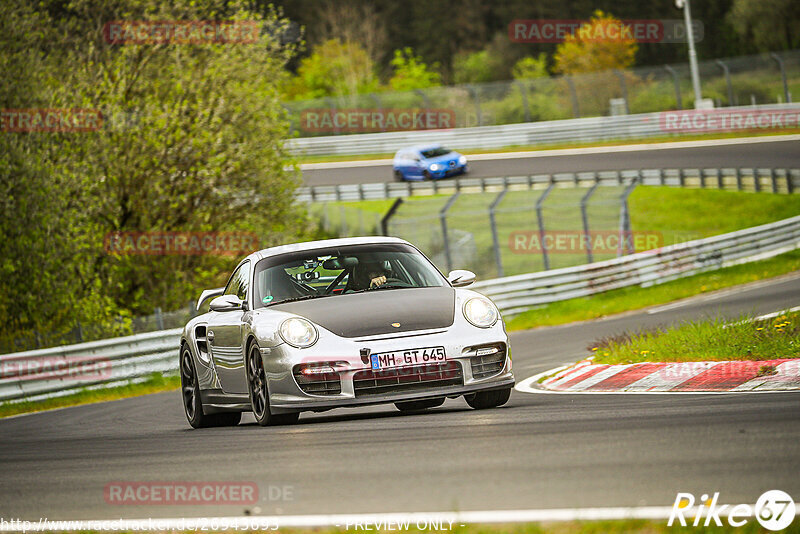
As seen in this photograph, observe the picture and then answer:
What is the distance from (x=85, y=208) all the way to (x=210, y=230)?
3.48 meters

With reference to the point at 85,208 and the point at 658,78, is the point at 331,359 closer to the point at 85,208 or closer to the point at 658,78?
the point at 85,208

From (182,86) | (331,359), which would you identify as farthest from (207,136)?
(331,359)

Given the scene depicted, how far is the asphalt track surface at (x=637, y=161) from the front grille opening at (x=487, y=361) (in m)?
32.4

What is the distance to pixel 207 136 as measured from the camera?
83.9 ft

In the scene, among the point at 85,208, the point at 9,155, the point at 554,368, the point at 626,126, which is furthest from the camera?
the point at 626,126

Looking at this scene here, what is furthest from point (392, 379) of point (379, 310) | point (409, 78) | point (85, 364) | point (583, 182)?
point (409, 78)

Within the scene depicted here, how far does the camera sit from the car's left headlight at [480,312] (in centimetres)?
901

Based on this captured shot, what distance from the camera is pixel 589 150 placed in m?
50.0

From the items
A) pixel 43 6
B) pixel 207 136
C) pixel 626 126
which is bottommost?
pixel 626 126

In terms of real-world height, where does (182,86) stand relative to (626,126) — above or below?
above

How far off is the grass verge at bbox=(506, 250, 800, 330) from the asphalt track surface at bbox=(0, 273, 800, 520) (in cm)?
1380

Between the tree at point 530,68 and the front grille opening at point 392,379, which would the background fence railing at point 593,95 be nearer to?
the tree at point 530,68

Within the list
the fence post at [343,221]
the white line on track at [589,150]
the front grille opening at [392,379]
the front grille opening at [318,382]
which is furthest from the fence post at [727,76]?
the front grille opening at [318,382]

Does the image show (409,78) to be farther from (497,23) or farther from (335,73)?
(497,23)
